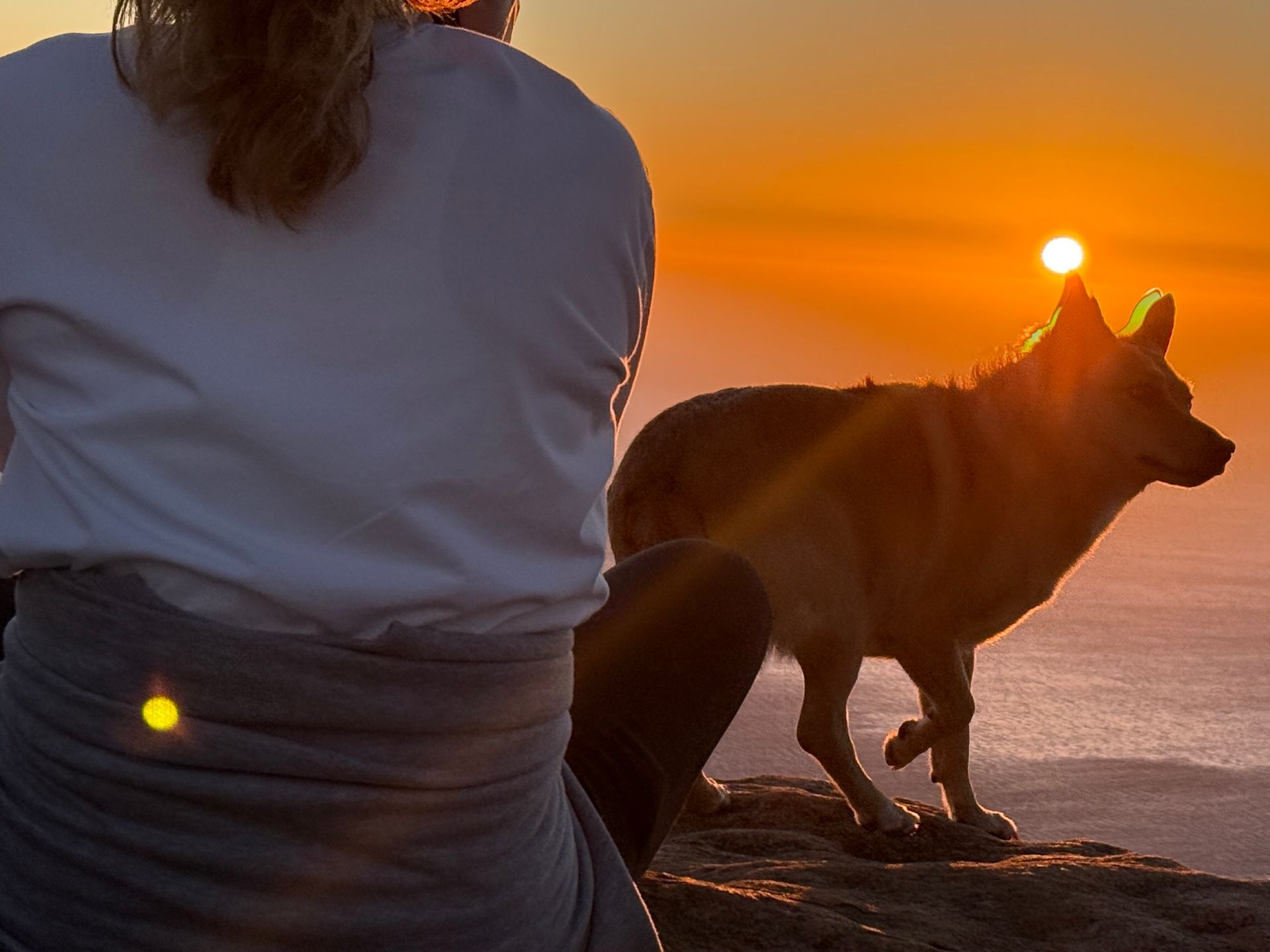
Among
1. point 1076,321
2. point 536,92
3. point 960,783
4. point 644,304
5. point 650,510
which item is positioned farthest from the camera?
point 1076,321

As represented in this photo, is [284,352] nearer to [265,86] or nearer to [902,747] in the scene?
[265,86]

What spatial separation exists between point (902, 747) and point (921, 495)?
0.80m

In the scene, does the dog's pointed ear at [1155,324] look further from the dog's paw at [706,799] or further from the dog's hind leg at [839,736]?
the dog's paw at [706,799]

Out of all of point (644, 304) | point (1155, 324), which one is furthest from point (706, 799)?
point (644, 304)

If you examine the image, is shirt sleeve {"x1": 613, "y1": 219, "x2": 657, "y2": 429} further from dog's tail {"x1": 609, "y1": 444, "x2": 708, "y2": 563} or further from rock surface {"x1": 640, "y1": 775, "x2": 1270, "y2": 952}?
dog's tail {"x1": 609, "y1": 444, "x2": 708, "y2": 563}

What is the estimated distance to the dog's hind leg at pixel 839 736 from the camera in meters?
3.97

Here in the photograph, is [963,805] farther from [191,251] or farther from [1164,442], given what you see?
[191,251]

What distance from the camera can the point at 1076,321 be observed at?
4449mm

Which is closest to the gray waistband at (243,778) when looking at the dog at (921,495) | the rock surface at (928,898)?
the rock surface at (928,898)

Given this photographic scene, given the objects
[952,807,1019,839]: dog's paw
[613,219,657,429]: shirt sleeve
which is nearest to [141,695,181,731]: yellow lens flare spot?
[613,219,657,429]: shirt sleeve

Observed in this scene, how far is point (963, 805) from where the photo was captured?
4312mm

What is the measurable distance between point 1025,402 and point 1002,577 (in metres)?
0.61

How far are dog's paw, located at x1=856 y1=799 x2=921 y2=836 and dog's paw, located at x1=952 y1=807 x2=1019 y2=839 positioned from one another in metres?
0.37

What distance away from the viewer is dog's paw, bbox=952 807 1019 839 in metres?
4.29
